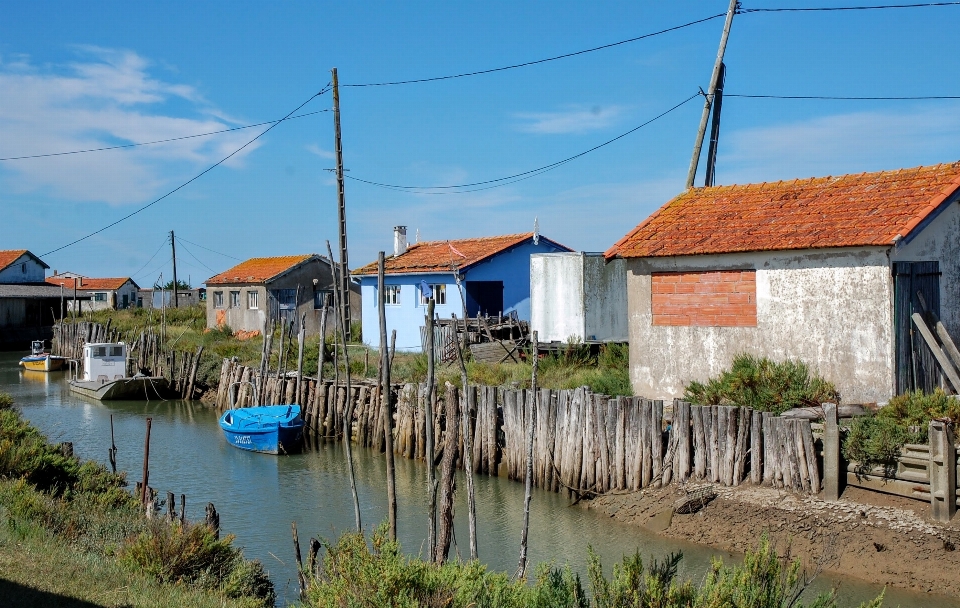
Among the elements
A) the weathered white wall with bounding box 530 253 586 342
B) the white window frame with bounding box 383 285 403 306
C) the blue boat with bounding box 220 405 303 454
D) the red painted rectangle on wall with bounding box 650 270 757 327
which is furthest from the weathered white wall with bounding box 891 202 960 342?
the white window frame with bounding box 383 285 403 306

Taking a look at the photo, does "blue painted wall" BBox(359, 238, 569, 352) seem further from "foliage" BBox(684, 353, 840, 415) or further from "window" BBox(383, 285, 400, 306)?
"foliage" BBox(684, 353, 840, 415)

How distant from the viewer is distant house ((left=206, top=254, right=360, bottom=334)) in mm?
41188

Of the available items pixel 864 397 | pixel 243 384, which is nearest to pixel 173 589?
pixel 864 397

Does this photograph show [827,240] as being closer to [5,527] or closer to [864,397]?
[864,397]

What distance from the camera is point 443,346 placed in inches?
1042

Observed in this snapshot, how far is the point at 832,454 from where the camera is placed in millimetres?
11922

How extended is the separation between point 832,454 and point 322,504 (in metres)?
8.84

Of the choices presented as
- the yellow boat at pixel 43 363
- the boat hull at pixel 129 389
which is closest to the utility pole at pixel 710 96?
the boat hull at pixel 129 389

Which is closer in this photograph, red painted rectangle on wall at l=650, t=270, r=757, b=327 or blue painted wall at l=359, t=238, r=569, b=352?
red painted rectangle on wall at l=650, t=270, r=757, b=327

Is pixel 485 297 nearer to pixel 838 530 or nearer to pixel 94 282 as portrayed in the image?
pixel 838 530

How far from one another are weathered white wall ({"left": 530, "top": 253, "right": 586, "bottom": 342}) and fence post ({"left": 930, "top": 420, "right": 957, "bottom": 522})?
12644 millimetres

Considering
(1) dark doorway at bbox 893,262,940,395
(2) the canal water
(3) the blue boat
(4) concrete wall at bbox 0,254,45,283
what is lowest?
(2) the canal water

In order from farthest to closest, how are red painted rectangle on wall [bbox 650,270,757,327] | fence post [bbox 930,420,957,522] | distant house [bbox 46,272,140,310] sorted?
distant house [bbox 46,272,140,310]
red painted rectangle on wall [bbox 650,270,757,327]
fence post [bbox 930,420,957,522]

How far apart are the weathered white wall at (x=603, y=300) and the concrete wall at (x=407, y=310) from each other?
8.20 m
